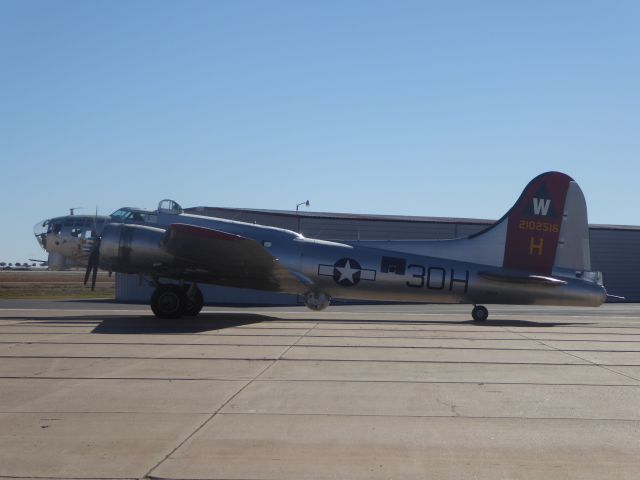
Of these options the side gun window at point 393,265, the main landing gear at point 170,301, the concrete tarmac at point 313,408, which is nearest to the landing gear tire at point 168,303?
the main landing gear at point 170,301

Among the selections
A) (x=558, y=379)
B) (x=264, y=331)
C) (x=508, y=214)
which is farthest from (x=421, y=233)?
(x=558, y=379)

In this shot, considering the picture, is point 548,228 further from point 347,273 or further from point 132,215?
point 132,215

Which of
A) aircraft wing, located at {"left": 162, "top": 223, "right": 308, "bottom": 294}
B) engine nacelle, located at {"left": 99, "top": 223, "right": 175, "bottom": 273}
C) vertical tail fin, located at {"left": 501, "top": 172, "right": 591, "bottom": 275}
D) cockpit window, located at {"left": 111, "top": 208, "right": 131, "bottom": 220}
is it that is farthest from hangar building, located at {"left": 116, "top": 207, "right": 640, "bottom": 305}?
vertical tail fin, located at {"left": 501, "top": 172, "right": 591, "bottom": 275}

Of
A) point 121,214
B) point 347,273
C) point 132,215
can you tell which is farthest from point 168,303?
point 347,273

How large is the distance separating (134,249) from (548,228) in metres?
12.9

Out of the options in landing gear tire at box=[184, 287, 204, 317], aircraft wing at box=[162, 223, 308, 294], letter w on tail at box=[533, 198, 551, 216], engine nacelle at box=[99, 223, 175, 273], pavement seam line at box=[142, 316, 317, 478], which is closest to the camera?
pavement seam line at box=[142, 316, 317, 478]

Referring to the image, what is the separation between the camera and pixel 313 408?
791 centimetres

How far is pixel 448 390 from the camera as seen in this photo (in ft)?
29.8

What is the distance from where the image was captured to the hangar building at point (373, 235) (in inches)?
1563

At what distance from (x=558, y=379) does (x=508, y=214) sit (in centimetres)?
1322

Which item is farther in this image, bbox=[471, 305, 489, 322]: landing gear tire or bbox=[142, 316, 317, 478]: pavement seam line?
bbox=[471, 305, 489, 322]: landing gear tire

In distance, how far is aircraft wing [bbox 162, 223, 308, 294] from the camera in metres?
18.9

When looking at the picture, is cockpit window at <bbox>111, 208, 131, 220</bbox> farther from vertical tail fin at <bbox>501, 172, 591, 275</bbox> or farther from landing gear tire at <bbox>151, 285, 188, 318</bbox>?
vertical tail fin at <bbox>501, 172, 591, 275</bbox>

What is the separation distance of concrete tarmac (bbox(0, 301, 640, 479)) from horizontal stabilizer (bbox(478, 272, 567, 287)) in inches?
263
